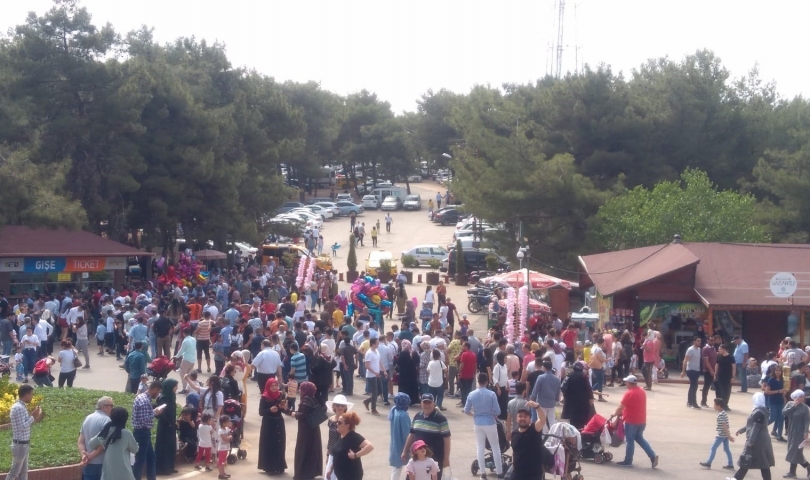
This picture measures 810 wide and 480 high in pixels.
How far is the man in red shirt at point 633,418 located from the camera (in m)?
13.3

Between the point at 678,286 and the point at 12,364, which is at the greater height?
the point at 678,286

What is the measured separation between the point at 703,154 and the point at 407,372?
2948cm

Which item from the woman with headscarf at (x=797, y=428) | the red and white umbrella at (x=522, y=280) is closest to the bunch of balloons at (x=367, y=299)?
the red and white umbrella at (x=522, y=280)

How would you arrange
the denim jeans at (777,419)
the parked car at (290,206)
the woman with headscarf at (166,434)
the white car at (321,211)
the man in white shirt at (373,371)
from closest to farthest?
the woman with headscarf at (166,434) → the denim jeans at (777,419) → the man in white shirt at (373,371) → the white car at (321,211) → the parked car at (290,206)

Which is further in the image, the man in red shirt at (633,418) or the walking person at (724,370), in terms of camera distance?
the walking person at (724,370)

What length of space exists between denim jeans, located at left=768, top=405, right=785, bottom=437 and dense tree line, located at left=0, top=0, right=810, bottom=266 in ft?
54.9

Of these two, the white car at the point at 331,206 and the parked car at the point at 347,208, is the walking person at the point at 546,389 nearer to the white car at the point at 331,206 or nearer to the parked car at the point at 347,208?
the white car at the point at 331,206

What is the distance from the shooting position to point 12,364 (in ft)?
73.8

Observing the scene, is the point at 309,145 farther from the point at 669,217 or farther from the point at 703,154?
the point at 669,217

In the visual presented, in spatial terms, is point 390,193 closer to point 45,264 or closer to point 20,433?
point 45,264

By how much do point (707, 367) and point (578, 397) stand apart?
20.0 ft

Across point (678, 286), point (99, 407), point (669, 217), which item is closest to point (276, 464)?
point (99, 407)

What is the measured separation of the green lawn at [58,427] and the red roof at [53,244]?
43.7ft

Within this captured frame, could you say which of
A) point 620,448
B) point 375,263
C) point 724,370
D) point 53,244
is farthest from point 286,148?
point 620,448
